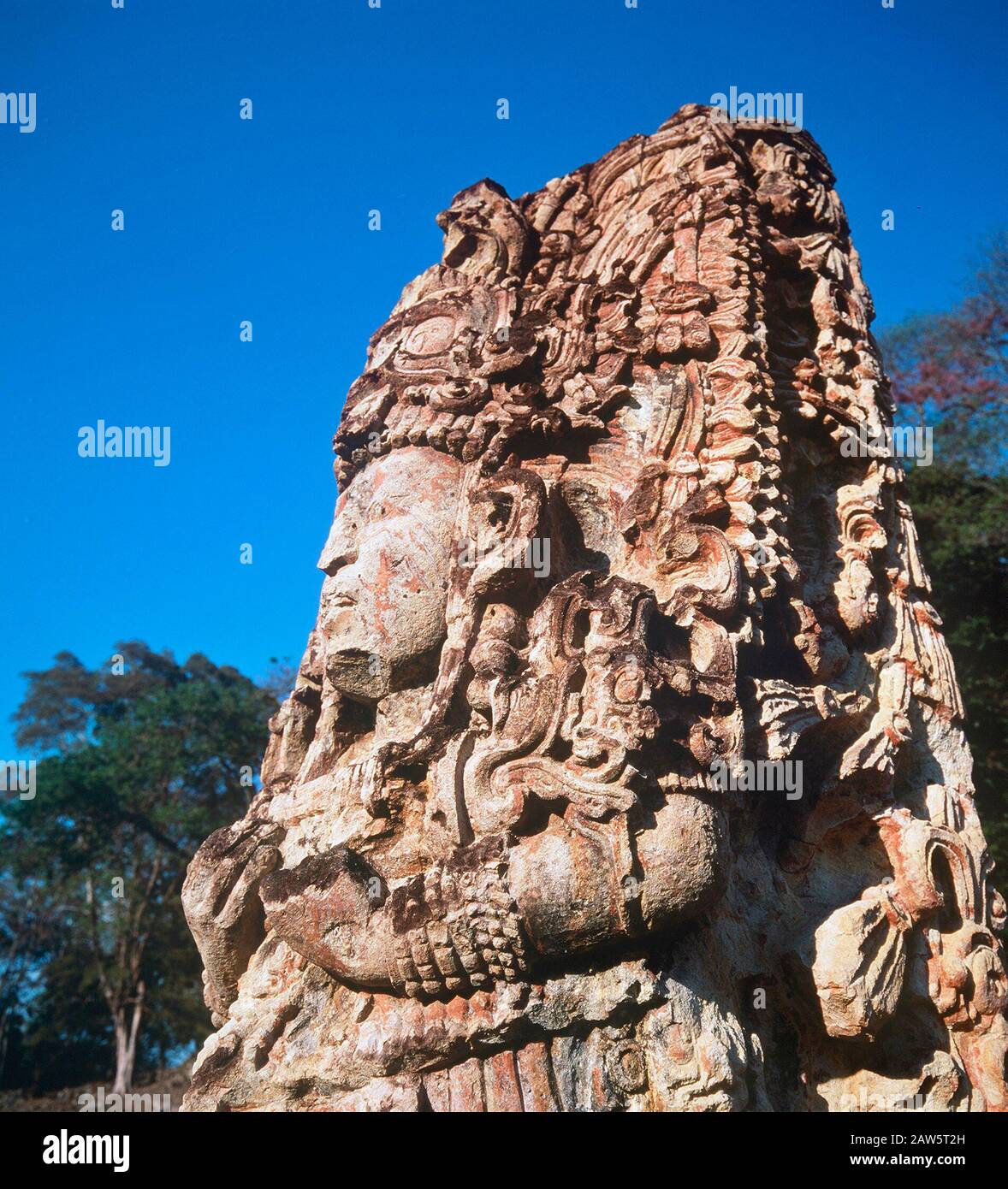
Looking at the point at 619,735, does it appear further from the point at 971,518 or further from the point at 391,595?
the point at 971,518

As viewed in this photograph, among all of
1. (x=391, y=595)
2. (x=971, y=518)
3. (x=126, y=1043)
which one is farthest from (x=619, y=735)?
(x=126, y=1043)

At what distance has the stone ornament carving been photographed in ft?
9.94

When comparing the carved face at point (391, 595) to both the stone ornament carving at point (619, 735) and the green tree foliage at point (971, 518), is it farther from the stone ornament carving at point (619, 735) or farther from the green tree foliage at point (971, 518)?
the green tree foliage at point (971, 518)

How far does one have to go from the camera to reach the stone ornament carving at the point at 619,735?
3029 mm

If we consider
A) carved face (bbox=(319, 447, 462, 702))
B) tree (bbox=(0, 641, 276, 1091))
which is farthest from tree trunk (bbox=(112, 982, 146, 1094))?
carved face (bbox=(319, 447, 462, 702))

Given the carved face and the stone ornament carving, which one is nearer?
the stone ornament carving

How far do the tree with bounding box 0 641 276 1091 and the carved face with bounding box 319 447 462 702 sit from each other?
36.4 ft

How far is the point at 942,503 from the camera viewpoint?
10.8 metres

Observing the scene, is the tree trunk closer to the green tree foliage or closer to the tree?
the tree

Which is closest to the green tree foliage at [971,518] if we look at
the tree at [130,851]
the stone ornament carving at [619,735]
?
the stone ornament carving at [619,735]

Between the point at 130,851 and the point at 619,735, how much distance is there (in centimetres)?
1385

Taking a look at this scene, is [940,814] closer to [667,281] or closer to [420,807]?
[420,807]

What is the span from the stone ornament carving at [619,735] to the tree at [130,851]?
1108 cm

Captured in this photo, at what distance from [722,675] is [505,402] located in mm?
1597
